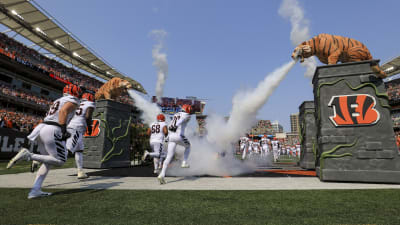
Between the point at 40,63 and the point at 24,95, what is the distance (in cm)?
679

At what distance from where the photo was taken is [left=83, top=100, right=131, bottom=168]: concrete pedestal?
10.2 m

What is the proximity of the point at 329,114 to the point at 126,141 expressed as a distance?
934 cm

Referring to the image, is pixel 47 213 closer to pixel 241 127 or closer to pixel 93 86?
pixel 241 127

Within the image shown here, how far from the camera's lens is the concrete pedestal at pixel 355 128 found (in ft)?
19.0

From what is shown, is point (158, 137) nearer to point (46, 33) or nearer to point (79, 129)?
point (79, 129)

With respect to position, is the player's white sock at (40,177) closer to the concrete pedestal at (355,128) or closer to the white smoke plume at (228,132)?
the white smoke plume at (228,132)

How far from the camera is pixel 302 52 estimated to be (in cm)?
797

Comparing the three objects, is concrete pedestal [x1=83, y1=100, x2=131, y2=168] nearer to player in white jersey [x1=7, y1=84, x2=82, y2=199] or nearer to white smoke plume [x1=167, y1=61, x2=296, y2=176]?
white smoke plume [x1=167, y1=61, x2=296, y2=176]

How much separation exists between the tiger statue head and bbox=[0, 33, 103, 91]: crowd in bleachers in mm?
32794

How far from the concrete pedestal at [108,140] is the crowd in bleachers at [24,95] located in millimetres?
24136

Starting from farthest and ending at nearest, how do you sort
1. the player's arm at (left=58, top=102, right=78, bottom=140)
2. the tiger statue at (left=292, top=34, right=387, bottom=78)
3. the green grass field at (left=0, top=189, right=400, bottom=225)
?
the tiger statue at (left=292, top=34, right=387, bottom=78) < the player's arm at (left=58, top=102, right=78, bottom=140) < the green grass field at (left=0, top=189, right=400, bottom=225)

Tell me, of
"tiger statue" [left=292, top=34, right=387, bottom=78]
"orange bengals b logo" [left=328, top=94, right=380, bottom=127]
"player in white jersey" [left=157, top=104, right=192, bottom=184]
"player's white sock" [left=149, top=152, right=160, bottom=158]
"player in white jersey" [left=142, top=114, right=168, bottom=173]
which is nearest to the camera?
"orange bengals b logo" [left=328, top=94, right=380, bottom=127]

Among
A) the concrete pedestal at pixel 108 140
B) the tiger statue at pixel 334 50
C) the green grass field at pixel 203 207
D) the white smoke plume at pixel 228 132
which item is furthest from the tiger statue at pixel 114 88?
the tiger statue at pixel 334 50

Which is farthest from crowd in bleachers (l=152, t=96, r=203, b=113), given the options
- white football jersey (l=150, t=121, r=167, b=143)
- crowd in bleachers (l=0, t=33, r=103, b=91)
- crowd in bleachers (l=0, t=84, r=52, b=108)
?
white football jersey (l=150, t=121, r=167, b=143)
